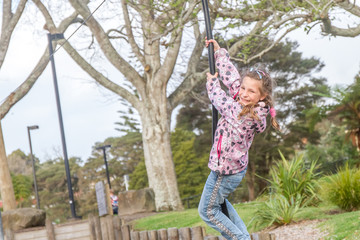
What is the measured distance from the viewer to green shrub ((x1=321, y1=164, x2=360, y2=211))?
848 centimetres

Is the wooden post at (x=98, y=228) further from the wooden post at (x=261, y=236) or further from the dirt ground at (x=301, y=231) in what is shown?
the wooden post at (x=261, y=236)

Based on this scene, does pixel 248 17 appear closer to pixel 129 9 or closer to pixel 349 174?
pixel 129 9

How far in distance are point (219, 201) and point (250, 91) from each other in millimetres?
953

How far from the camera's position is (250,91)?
4.11 meters

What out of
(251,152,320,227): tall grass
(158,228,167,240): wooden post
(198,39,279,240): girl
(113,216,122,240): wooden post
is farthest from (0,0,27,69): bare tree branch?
(198,39,279,240): girl

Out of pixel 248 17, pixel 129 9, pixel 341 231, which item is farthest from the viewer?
pixel 129 9

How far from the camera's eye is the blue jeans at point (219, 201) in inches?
170

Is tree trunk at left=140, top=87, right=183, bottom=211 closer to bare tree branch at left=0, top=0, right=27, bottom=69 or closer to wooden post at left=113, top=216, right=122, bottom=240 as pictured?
bare tree branch at left=0, top=0, right=27, bottom=69

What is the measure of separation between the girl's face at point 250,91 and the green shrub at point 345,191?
4.94 meters

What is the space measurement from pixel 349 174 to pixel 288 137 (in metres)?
22.7

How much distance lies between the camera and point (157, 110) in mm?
17672

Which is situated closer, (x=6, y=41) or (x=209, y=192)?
(x=209, y=192)

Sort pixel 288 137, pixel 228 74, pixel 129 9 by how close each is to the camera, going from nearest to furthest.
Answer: pixel 228 74
pixel 129 9
pixel 288 137

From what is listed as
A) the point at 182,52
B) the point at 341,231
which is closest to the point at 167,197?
the point at 182,52
